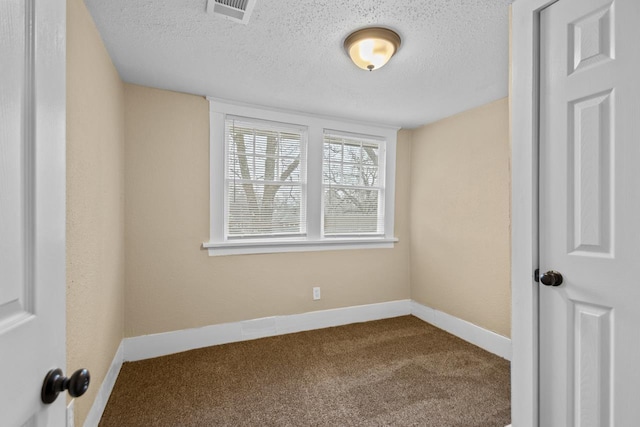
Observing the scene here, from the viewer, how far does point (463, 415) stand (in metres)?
1.90

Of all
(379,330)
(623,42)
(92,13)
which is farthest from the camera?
(379,330)

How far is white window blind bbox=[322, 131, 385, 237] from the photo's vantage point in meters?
3.40

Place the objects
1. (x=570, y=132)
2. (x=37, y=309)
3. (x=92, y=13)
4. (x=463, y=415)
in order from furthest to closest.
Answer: (x=463, y=415), (x=92, y=13), (x=570, y=132), (x=37, y=309)

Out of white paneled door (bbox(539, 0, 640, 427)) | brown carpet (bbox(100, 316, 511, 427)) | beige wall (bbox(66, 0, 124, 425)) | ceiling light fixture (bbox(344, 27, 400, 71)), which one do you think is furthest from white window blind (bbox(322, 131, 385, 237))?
white paneled door (bbox(539, 0, 640, 427))

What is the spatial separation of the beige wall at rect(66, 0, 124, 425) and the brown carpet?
1.35ft

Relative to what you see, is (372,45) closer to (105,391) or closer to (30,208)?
(30,208)

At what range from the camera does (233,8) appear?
5.19 feet

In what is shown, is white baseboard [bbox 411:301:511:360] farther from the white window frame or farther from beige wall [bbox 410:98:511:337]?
the white window frame

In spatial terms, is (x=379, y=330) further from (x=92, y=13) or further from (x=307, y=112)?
(x=92, y=13)

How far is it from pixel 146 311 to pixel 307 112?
7.78ft

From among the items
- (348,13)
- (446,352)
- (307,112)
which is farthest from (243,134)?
(446,352)

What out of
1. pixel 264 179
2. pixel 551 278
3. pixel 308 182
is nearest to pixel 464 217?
pixel 308 182

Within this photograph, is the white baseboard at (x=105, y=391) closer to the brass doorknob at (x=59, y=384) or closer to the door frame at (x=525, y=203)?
the brass doorknob at (x=59, y=384)

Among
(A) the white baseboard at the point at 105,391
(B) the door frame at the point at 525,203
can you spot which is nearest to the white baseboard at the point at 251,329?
(A) the white baseboard at the point at 105,391
